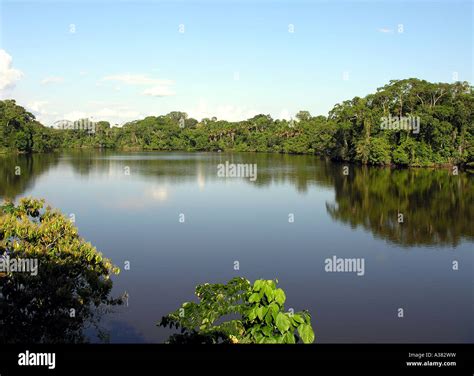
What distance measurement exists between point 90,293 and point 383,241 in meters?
17.2

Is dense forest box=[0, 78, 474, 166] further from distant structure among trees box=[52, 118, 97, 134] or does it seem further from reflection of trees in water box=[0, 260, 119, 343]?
reflection of trees in water box=[0, 260, 119, 343]

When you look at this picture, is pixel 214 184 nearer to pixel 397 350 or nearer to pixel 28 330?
pixel 28 330

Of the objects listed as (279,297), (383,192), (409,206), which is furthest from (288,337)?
(383,192)

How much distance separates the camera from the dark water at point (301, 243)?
555 inches

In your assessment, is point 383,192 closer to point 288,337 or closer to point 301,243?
point 301,243

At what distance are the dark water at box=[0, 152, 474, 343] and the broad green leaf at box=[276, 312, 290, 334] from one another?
28.4 ft

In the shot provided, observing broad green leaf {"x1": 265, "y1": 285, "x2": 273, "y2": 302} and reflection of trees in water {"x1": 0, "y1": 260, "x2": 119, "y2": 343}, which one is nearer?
broad green leaf {"x1": 265, "y1": 285, "x2": 273, "y2": 302}

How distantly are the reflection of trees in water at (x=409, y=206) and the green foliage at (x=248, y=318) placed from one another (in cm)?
1826

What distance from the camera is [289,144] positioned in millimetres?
97938

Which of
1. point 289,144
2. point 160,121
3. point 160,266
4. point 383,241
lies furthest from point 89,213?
point 160,121

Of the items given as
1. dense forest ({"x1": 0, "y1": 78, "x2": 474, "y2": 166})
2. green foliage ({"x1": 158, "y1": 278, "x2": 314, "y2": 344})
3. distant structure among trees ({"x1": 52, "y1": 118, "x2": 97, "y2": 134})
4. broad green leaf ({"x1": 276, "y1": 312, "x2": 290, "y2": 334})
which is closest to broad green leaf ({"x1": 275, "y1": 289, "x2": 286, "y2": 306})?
green foliage ({"x1": 158, "y1": 278, "x2": 314, "y2": 344})

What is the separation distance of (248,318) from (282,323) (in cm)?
46

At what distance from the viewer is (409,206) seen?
1259 inches

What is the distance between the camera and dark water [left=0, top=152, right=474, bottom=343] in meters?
14.1
